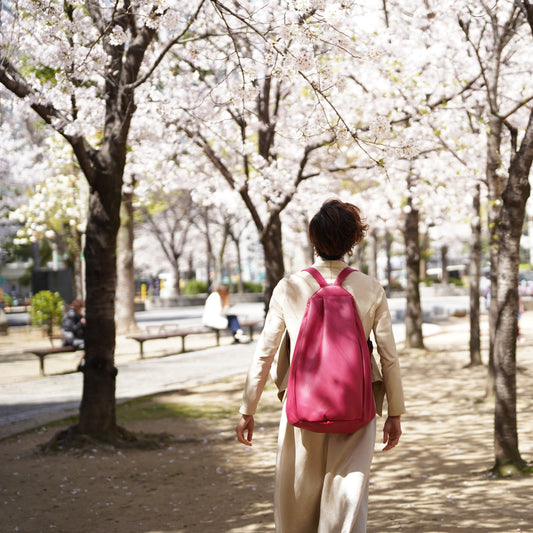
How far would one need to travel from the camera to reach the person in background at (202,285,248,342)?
19375 millimetres

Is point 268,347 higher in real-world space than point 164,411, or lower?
higher

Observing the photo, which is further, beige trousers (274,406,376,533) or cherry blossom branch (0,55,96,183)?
cherry blossom branch (0,55,96,183)

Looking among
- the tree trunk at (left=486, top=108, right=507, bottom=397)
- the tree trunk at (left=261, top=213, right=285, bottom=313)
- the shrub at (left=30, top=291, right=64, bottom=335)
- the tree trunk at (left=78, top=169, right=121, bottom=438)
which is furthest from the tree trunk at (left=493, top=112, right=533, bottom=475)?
the shrub at (left=30, top=291, right=64, bottom=335)

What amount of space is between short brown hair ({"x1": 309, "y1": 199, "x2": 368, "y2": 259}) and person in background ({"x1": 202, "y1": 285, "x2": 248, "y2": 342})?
15.9 m

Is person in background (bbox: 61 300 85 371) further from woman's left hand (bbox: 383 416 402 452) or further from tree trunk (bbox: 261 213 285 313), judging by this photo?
woman's left hand (bbox: 383 416 402 452)

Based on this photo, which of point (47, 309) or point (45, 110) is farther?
point (47, 309)

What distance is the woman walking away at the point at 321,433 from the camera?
10.3 ft

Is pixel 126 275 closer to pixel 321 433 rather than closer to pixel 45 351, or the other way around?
pixel 45 351

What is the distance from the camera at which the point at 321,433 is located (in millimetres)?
3180

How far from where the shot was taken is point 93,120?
34.6ft

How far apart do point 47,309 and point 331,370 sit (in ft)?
65.3

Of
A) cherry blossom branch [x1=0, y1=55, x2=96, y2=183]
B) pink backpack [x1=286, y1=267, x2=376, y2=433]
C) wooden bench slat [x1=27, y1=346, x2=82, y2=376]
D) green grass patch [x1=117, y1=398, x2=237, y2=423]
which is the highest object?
cherry blossom branch [x1=0, y1=55, x2=96, y2=183]

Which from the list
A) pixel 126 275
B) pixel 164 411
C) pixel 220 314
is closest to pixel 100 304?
pixel 164 411

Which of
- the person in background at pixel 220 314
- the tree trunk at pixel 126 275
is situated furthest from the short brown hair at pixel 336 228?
the tree trunk at pixel 126 275
